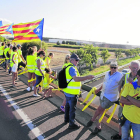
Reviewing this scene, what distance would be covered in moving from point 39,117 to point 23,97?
5.14 feet

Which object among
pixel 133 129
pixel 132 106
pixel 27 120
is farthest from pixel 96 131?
pixel 27 120

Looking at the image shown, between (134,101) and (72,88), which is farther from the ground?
(134,101)

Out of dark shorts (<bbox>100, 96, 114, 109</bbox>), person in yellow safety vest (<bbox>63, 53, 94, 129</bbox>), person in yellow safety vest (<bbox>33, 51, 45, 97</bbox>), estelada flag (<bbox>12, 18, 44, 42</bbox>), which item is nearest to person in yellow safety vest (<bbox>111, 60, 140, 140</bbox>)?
dark shorts (<bbox>100, 96, 114, 109</bbox>)

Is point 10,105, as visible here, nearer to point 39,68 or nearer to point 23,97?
point 23,97

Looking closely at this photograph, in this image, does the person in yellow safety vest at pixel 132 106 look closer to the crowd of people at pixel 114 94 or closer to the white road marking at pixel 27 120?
the crowd of people at pixel 114 94

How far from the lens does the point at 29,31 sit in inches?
289

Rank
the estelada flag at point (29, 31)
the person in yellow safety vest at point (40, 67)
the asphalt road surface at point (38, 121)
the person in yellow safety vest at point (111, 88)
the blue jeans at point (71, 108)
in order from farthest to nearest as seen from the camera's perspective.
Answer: the estelada flag at point (29, 31) < the person in yellow safety vest at point (40, 67) < the blue jeans at point (71, 108) < the asphalt road surface at point (38, 121) < the person in yellow safety vest at point (111, 88)

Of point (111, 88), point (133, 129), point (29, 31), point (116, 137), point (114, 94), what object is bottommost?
point (116, 137)

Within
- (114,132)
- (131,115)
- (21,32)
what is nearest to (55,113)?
(114,132)

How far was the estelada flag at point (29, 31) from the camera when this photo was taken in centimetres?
710

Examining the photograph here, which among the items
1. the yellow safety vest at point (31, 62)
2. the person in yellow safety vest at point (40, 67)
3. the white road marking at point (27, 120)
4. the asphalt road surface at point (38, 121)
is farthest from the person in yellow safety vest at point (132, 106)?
the yellow safety vest at point (31, 62)

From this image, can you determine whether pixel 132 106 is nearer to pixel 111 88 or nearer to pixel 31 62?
pixel 111 88

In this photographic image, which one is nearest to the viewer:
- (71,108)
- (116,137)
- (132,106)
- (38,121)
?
(132,106)

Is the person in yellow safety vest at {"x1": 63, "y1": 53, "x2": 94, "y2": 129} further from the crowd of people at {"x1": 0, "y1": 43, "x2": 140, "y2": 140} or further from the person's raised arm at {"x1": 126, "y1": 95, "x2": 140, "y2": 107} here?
the person's raised arm at {"x1": 126, "y1": 95, "x2": 140, "y2": 107}
